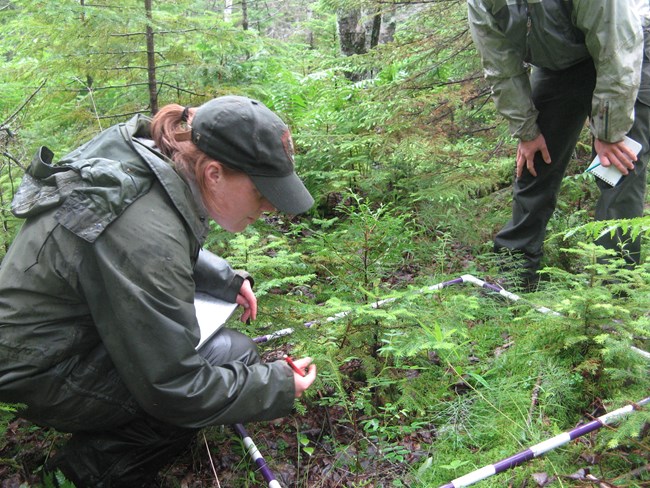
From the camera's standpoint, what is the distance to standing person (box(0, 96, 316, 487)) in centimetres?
205

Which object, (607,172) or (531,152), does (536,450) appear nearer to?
(607,172)

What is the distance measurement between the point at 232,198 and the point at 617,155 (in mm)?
2653

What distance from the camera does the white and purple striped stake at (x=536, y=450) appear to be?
2379mm

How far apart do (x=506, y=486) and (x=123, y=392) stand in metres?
1.76

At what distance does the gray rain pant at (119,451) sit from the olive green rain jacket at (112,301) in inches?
6.5

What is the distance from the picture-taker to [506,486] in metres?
2.41

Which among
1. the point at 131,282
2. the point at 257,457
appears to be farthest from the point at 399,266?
the point at 131,282

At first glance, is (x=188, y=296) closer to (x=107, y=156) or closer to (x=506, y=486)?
(x=107, y=156)

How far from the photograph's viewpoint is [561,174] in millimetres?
4332

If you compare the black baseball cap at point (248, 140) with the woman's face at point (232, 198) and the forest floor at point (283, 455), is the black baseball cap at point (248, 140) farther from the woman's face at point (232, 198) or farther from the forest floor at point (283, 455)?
the forest floor at point (283, 455)

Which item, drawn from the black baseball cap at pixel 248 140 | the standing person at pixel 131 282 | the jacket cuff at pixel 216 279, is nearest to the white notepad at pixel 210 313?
the jacket cuff at pixel 216 279

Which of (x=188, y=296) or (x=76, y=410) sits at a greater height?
(x=188, y=296)

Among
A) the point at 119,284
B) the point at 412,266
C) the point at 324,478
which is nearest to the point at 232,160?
the point at 119,284

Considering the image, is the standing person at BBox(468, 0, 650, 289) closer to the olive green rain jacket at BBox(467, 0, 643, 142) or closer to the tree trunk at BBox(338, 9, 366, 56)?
the olive green rain jacket at BBox(467, 0, 643, 142)
